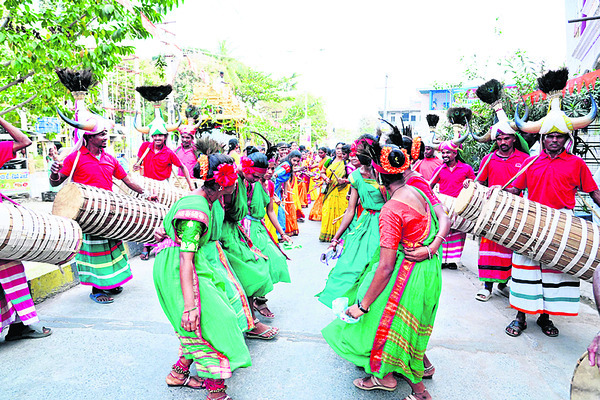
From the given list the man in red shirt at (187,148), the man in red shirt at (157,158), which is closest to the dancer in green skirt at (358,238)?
the man in red shirt at (157,158)

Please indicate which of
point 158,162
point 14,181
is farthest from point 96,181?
point 14,181

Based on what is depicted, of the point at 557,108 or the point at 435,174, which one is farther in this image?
the point at 435,174

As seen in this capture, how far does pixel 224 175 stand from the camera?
2.72 m

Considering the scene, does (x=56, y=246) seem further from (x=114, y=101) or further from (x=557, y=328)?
(x=114, y=101)

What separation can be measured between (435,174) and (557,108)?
7.50ft

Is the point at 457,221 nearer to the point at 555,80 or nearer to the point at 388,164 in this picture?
the point at 555,80

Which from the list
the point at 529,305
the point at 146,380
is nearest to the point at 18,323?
the point at 146,380

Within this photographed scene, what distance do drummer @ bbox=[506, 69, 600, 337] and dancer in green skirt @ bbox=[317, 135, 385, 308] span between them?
138 cm

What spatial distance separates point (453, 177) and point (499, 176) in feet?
4.10

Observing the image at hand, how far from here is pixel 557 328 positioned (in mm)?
4016

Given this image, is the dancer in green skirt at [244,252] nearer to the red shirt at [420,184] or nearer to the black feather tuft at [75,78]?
the red shirt at [420,184]

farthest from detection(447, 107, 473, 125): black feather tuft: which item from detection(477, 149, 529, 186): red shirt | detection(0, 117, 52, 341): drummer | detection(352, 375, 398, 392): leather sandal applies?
detection(0, 117, 52, 341): drummer

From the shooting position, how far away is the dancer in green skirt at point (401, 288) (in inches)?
99.7

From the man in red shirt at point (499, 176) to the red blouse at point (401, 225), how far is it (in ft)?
8.28
